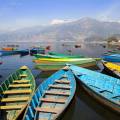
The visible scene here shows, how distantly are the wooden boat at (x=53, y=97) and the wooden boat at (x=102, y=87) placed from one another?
1102 mm

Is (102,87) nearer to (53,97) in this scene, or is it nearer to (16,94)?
(53,97)

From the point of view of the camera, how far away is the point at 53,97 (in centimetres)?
1538

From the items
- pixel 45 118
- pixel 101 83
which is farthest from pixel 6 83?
pixel 101 83

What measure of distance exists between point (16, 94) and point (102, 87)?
6.55 meters

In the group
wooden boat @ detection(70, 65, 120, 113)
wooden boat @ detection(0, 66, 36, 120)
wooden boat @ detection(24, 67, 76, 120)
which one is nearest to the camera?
wooden boat @ detection(24, 67, 76, 120)

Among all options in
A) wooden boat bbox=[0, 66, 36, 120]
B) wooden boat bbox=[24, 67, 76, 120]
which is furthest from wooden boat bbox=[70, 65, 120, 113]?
wooden boat bbox=[0, 66, 36, 120]

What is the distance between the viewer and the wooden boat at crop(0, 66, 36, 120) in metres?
12.5

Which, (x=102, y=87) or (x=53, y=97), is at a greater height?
(x=102, y=87)

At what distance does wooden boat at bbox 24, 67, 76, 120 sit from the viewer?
11.9 meters

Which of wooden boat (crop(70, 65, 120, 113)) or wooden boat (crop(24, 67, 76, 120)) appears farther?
wooden boat (crop(70, 65, 120, 113))

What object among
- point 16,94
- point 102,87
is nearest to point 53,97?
point 16,94

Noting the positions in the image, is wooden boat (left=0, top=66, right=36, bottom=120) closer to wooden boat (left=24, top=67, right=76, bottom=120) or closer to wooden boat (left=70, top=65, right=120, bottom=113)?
wooden boat (left=24, top=67, right=76, bottom=120)

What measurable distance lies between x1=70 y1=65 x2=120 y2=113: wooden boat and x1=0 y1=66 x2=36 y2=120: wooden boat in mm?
4486

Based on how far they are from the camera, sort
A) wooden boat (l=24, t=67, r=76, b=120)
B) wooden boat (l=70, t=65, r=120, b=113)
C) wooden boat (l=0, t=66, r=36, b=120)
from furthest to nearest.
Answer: wooden boat (l=70, t=65, r=120, b=113) → wooden boat (l=0, t=66, r=36, b=120) → wooden boat (l=24, t=67, r=76, b=120)
